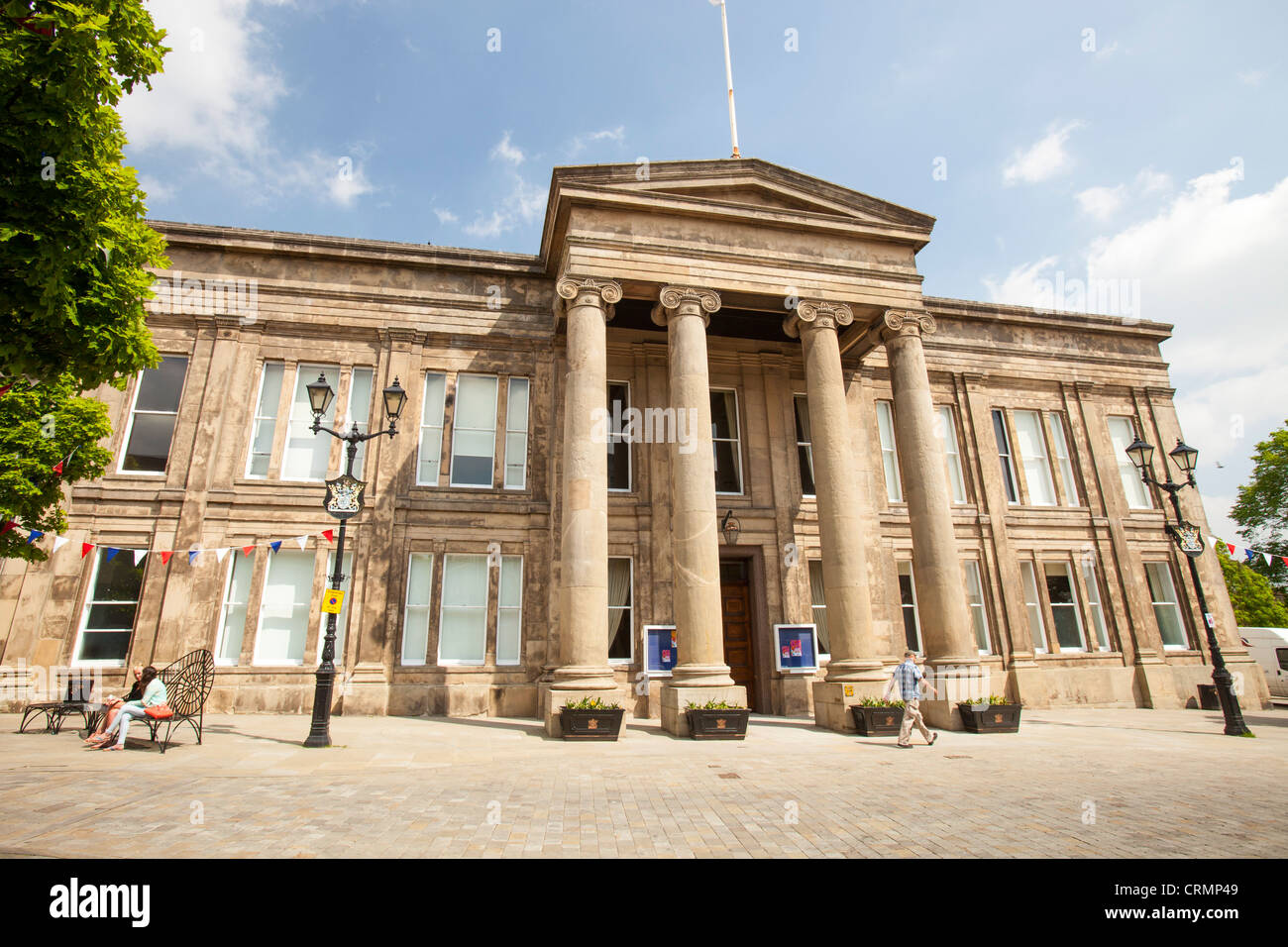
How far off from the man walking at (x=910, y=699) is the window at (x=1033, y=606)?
8774 millimetres

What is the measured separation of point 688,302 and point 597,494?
5075 mm

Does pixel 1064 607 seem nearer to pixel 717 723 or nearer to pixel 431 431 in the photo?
pixel 717 723

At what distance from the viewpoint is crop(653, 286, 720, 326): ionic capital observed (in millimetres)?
14664

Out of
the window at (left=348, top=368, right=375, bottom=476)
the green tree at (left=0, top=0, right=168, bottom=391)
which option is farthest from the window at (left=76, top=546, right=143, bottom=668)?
the green tree at (left=0, top=0, right=168, bottom=391)

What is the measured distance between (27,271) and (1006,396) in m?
23.7

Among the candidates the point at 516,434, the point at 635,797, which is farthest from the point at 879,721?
the point at 516,434

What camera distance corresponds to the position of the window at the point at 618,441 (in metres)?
17.5

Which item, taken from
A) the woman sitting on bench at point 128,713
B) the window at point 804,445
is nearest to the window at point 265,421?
the woman sitting on bench at point 128,713

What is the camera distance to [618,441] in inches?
701

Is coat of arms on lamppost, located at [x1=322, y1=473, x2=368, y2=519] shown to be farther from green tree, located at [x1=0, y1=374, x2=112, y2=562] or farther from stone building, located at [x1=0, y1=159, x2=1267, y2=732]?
green tree, located at [x1=0, y1=374, x2=112, y2=562]

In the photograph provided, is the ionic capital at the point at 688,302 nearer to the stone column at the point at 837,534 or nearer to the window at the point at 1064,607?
the stone column at the point at 837,534

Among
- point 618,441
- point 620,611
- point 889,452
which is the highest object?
point 889,452

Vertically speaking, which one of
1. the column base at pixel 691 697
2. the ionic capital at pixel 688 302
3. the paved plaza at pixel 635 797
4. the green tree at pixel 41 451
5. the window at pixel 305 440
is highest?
the ionic capital at pixel 688 302

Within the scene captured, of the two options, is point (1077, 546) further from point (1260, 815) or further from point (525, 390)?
point (525, 390)
